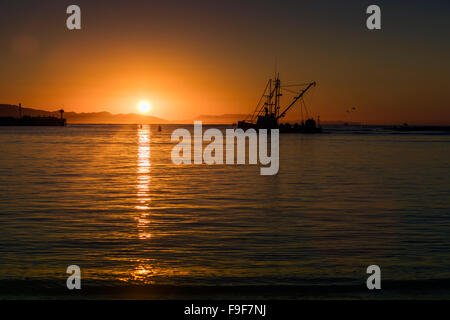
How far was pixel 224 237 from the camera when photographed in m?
12.3

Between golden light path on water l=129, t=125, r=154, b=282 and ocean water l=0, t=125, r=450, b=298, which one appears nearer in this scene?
ocean water l=0, t=125, r=450, b=298

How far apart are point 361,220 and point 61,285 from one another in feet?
31.6

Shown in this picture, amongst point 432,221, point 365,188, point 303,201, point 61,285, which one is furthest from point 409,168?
point 61,285

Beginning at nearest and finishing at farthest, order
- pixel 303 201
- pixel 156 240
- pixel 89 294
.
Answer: pixel 89 294
pixel 156 240
pixel 303 201

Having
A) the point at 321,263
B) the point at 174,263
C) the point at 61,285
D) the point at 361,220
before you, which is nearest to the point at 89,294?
the point at 61,285

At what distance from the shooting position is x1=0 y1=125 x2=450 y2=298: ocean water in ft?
27.6

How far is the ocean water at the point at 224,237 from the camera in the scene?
27.6ft

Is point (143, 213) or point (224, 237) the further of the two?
point (143, 213)

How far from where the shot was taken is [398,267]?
958cm

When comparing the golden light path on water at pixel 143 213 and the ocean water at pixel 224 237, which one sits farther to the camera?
the golden light path on water at pixel 143 213

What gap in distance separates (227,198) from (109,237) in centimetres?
813

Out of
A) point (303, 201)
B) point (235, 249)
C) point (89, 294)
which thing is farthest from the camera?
point (303, 201)

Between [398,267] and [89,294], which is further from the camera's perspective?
[398,267]

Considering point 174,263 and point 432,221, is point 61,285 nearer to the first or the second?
point 174,263
